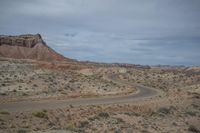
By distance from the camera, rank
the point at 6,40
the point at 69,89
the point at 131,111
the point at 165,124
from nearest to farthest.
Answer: the point at 165,124 < the point at 131,111 < the point at 69,89 < the point at 6,40

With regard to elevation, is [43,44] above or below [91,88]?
above

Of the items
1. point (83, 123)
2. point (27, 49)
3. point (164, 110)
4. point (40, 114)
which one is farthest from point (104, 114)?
point (27, 49)

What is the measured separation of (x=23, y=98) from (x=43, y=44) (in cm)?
15561

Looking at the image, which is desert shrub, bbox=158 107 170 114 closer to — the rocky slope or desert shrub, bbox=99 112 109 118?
desert shrub, bbox=99 112 109 118

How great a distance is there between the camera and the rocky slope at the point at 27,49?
17010 centimetres

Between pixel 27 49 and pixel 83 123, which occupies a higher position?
pixel 27 49

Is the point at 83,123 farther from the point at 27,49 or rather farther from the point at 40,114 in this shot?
the point at 27,49

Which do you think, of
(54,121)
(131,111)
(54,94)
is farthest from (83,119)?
(54,94)

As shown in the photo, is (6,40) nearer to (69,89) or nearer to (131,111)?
(69,89)

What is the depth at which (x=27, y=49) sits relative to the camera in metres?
179

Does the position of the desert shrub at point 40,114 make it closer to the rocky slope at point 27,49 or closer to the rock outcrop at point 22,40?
the rocky slope at point 27,49

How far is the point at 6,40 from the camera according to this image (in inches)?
7003

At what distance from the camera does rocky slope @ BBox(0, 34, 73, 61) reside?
170 meters

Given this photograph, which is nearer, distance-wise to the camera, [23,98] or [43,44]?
[23,98]
